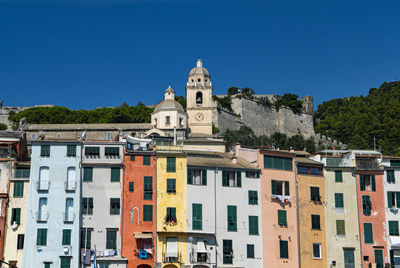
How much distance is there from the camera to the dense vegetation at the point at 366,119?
11400 cm

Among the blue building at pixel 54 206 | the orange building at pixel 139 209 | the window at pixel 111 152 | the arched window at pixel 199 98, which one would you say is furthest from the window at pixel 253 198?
the arched window at pixel 199 98

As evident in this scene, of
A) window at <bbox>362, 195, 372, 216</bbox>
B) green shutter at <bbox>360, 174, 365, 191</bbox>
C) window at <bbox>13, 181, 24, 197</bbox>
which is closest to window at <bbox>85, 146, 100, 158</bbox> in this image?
window at <bbox>13, 181, 24, 197</bbox>

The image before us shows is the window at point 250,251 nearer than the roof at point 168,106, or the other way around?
the window at point 250,251

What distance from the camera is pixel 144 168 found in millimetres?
52219

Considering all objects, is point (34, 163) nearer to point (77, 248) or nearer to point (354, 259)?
point (77, 248)

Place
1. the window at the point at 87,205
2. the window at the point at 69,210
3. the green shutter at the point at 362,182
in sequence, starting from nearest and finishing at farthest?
the window at the point at 69,210
the window at the point at 87,205
the green shutter at the point at 362,182

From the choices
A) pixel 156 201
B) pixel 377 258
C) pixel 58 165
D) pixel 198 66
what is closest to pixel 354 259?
Answer: pixel 377 258

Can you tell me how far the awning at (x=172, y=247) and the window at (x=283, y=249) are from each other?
A: 350 inches

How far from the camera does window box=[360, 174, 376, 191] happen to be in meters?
56.4

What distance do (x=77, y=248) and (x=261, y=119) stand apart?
87.3 metres

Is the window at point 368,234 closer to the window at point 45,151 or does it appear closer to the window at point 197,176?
the window at point 197,176

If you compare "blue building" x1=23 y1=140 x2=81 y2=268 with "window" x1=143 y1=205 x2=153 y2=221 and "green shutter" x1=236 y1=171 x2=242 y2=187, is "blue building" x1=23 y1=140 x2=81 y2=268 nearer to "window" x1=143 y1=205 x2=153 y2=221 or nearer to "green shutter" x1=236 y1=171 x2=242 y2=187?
"window" x1=143 y1=205 x2=153 y2=221

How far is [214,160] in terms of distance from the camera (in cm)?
5553

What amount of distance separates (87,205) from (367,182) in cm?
2485
